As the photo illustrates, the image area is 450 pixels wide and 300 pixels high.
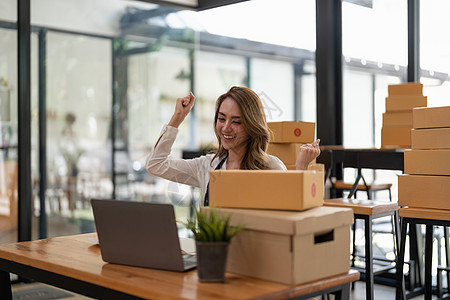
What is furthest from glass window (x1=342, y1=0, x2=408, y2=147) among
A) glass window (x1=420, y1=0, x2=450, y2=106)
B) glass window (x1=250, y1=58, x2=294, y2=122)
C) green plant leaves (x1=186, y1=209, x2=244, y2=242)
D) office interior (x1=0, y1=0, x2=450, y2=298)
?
green plant leaves (x1=186, y1=209, x2=244, y2=242)

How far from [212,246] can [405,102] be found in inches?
122

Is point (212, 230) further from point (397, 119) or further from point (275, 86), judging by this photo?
point (275, 86)

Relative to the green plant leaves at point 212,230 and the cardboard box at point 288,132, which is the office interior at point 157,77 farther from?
the green plant leaves at point 212,230

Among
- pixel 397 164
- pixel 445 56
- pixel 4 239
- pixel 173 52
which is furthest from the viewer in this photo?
pixel 173 52

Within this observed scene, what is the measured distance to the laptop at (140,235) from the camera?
5.23 feet

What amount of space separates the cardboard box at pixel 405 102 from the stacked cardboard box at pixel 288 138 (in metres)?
0.69

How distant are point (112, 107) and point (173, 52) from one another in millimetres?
915

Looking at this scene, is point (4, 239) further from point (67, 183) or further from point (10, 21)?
point (10, 21)

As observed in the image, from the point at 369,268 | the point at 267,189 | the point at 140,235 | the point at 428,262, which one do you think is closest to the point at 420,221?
the point at 369,268

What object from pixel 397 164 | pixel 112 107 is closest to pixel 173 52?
pixel 112 107

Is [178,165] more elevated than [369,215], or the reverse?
[178,165]

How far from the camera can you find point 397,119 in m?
4.24

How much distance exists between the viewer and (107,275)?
5.32 feet

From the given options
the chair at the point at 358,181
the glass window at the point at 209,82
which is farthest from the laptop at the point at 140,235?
the glass window at the point at 209,82
